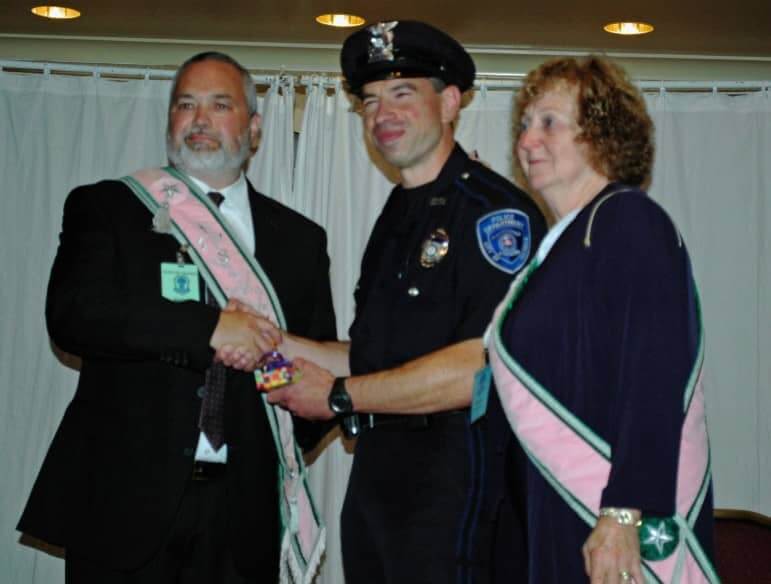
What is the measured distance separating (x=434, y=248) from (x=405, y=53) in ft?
1.65

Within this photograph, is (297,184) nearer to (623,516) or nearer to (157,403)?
(157,403)

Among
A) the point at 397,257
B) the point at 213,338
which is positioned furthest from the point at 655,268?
the point at 213,338

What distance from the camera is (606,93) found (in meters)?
2.29

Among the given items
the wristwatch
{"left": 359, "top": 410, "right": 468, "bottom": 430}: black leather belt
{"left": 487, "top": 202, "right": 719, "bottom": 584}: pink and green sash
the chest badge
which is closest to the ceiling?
the chest badge

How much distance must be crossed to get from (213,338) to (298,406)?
29cm

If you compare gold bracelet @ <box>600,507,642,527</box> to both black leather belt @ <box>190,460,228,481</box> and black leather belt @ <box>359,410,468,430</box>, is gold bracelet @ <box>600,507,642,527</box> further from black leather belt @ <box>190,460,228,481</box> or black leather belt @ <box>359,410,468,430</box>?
black leather belt @ <box>190,460,228,481</box>

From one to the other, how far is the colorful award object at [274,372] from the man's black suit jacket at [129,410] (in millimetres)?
73

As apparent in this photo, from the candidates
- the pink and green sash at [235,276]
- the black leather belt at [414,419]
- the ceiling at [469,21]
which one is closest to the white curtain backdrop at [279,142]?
the ceiling at [469,21]

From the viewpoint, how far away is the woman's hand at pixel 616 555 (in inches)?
78.0

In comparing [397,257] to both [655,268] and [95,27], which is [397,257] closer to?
[655,268]

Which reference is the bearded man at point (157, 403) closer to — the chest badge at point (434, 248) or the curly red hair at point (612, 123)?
the chest badge at point (434, 248)

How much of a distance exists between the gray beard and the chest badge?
0.65m

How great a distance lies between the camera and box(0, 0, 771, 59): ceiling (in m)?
5.08

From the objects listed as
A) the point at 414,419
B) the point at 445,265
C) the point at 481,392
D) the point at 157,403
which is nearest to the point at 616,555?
the point at 481,392
